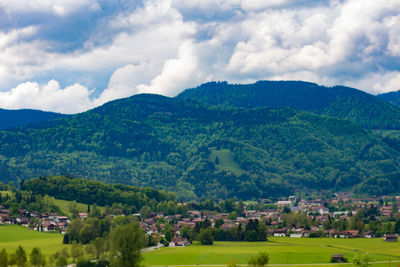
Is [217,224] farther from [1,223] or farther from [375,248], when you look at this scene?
[1,223]

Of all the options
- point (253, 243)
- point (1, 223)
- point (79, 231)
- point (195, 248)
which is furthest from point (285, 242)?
point (1, 223)

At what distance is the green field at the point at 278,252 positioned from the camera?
120375 millimetres

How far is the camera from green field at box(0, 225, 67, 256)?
137 meters

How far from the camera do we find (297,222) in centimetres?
19188

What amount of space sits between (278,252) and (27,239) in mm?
65626

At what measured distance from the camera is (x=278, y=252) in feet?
415

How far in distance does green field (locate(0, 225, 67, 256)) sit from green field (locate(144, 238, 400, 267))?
75.8ft

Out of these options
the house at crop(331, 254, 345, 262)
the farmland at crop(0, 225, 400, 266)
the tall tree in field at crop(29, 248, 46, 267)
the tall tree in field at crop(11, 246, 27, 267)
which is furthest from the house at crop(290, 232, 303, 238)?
the tall tree in field at crop(11, 246, 27, 267)

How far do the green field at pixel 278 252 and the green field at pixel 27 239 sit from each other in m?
23.1

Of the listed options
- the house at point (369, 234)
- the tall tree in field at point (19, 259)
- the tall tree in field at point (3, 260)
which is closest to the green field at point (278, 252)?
the house at point (369, 234)

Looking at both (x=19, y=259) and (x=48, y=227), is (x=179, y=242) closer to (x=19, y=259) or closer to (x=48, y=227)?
(x=48, y=227)

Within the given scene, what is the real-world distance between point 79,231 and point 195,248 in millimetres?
28336

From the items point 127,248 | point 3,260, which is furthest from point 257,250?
point 3,260

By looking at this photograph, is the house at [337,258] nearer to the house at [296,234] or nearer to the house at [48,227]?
the house at [296,234]
